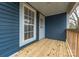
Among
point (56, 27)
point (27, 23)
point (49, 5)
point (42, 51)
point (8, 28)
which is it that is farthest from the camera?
point (56, 27)

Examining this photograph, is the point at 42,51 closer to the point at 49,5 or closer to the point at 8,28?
Result: the point at 8,28

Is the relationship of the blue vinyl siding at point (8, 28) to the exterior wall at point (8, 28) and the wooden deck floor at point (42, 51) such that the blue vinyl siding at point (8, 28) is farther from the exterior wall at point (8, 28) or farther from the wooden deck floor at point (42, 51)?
the wooden deck floor at point (42, 51)

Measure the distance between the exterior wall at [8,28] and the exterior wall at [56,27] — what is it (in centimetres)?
549

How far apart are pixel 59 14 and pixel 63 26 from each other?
107 centimetres

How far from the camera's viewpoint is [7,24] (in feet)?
10.3

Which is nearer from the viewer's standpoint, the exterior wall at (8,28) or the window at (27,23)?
the exterior wall at (8,28)

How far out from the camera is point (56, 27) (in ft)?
29.2

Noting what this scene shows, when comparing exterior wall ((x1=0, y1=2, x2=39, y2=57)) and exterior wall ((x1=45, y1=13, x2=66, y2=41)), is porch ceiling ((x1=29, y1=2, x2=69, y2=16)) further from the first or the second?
exterior wall ((x1=45, y1=13, x2=66, y2=41))

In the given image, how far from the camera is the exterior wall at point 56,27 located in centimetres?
859

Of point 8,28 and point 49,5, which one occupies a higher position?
point 49,5

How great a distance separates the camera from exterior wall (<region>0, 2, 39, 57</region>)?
2.92 meters

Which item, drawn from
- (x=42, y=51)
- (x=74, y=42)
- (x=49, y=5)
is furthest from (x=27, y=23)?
(x=74, y=42)

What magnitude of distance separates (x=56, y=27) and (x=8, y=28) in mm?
6209

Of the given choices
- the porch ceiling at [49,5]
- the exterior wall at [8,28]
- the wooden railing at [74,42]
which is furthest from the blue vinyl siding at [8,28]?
the wooden railing at [74,42]
